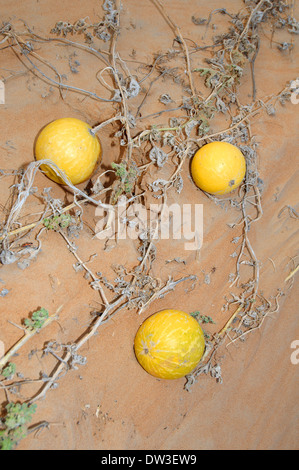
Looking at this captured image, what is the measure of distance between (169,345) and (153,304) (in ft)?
1.85

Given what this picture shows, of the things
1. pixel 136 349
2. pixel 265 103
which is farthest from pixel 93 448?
pixel 265 103

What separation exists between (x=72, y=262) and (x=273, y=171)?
2277 mm

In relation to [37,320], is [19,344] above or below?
below

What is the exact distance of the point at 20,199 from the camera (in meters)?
3.48

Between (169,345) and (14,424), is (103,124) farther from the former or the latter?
(14,424)

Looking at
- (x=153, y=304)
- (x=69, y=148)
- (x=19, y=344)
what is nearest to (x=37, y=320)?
(x=19, y=344)

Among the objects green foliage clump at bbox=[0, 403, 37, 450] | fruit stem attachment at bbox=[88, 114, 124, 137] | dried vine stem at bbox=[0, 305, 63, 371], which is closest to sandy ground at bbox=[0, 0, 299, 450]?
dried vine stem at bbox=[0, 305, 63, 371]

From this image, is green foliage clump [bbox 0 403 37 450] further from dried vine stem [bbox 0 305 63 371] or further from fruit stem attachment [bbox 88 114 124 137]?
fruit stem attachment [bbox 88 114 124 137]

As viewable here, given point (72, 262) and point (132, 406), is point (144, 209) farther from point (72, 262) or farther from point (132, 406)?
point (132, 406)

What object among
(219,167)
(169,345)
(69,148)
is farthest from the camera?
(219,167)

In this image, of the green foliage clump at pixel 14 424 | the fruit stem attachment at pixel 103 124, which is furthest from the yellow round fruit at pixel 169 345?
the fruit stem attachment at pixel 103 124

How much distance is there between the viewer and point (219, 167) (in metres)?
3.55

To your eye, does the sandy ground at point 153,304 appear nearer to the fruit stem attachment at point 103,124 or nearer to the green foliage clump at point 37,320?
the green foliage clump at point 37,320

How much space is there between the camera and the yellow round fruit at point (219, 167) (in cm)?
355
